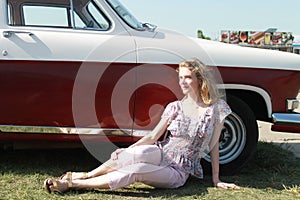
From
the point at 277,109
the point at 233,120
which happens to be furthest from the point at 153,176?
the point at 277,109

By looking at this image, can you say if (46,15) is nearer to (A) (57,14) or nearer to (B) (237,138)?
(A) (57,14)

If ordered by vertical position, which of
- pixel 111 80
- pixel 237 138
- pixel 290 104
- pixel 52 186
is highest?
pixel 111 80

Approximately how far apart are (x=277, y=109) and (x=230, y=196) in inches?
46.4

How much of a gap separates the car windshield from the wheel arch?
1.11 meters

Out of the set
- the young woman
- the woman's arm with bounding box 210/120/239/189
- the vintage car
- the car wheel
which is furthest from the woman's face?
the car wheel

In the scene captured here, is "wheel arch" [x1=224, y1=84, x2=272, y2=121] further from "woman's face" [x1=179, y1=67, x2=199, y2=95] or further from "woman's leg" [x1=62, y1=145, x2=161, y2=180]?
"woman's leg" [x1=62, y1=145, x2=161, y2=180]

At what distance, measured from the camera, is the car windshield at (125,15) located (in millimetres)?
3992

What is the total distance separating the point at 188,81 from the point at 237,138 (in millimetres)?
987

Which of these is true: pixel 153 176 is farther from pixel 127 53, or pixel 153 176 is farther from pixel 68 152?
pixel 68 152

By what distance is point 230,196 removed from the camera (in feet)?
11.0

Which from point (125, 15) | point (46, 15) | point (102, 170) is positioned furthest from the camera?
point (46, 15)

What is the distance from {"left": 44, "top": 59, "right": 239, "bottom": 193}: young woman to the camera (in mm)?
3318

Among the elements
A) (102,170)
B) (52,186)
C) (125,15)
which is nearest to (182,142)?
(102,170)

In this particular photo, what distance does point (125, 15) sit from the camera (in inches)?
160
